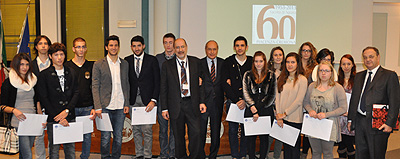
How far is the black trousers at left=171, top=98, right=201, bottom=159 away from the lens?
164 inches

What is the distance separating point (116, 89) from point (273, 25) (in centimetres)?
361

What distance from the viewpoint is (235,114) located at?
4.29m

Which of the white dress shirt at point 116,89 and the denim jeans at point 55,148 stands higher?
the white dress shirt at point 116,89

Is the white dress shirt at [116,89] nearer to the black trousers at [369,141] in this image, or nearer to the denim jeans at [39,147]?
the denim jeans at [39,147]

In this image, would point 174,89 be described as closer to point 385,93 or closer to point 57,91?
point 57,91

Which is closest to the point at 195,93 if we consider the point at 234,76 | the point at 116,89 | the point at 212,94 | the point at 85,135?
the point at 212,94

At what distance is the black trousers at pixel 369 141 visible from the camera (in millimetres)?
3576

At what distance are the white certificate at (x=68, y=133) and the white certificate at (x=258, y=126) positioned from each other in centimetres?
196

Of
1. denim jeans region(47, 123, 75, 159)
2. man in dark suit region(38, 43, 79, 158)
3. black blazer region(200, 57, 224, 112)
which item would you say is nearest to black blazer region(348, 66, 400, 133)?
black blazer region(200, 57, 224, 112)

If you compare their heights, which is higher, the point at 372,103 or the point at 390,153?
the point at 372,103

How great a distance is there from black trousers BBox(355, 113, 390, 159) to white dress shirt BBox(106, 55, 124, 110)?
2.81m

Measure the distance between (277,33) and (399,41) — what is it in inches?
132

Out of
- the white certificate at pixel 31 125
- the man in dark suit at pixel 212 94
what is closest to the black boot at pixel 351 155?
the man in dark suit at pixel 212 94

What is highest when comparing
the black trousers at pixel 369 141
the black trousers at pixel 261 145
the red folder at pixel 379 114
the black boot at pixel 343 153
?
the red folder at pixel 379 114
